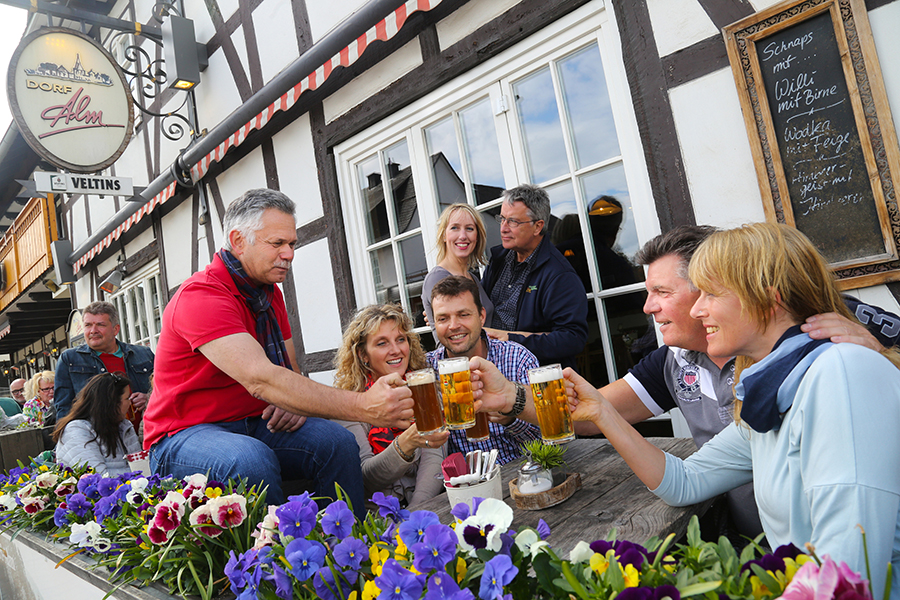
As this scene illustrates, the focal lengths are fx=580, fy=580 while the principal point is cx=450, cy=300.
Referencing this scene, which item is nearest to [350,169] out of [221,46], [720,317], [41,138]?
[221,46]

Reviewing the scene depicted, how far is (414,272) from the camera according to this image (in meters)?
4.01

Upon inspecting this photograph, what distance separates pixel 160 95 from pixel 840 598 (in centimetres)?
719

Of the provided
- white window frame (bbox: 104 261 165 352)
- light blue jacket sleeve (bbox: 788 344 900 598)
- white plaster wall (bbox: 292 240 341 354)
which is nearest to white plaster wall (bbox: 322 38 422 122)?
white plaster wall (bbox: 292 240 341 354)

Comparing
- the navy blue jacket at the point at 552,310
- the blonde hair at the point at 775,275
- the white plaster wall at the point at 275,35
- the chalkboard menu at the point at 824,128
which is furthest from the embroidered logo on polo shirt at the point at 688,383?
the white plaster wall at the point at 275,35

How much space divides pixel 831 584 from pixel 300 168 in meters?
4.42

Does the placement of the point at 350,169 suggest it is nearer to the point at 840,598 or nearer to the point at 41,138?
the point at 41,138

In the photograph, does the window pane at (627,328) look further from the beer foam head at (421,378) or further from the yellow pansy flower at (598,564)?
the yellow pansy flower at (598,564)

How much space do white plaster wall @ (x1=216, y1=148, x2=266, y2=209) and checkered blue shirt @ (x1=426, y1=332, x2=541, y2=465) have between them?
10.7 ft

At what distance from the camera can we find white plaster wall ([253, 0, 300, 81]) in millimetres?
4367

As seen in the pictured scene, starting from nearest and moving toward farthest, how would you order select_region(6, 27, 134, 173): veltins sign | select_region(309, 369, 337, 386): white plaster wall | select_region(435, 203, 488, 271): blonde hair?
select_region(435, 203, 488, 271): blonde hair, select_region(309, 369, 337, 386): white plaster wall, select_region(6, 27, 134, 173): veltins sign

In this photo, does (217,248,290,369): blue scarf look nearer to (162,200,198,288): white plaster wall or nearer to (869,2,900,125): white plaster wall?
(869,2,900,125): white plaster wall

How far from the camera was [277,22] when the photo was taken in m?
4.49

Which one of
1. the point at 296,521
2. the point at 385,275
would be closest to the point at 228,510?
the point at 296,521

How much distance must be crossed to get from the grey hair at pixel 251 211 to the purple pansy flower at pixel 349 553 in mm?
1346
